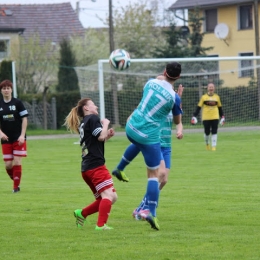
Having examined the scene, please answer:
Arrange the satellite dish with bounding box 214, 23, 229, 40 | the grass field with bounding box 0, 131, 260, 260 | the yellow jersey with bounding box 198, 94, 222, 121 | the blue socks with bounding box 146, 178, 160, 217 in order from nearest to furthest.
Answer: the grass field with bounding box 0, 131, 260, 260 < the blue socks with bounding box 146, 178, 160, 217 < the yellow jersey with bounding box 198, 94, 222, 121 < the satellite dish with bounding box 214, 23, 229, 40

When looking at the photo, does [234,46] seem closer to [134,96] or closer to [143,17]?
[143,17]

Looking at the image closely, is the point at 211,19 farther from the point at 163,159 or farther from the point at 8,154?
the point at 163,159

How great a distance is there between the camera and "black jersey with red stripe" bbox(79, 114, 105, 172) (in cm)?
887

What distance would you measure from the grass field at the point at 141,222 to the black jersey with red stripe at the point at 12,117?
3.51ft

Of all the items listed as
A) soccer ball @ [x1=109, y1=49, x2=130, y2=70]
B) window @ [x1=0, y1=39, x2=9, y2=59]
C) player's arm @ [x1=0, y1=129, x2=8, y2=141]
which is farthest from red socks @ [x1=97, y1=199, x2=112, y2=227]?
window @ [x1=0, y1=39, x2=9, y2=59]

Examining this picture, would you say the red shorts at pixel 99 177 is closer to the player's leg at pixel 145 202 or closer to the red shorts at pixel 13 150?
the player's leg at pixel 145 202

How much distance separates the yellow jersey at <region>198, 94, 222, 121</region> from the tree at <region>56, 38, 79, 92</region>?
60.1ft

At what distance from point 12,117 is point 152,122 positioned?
5.18 m

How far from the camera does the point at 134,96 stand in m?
32.2

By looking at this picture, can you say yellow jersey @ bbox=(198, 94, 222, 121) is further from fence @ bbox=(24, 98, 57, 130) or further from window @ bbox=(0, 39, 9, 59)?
window @ bbox=(0, 39, 9, 59)

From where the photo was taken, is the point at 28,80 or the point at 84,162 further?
the point at 28,80

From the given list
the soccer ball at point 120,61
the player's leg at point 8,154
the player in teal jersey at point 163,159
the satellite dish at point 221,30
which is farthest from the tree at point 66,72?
the player in teal jersey at point 163,159

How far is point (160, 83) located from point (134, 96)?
23.2m

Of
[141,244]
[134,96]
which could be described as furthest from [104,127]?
[134,96]
